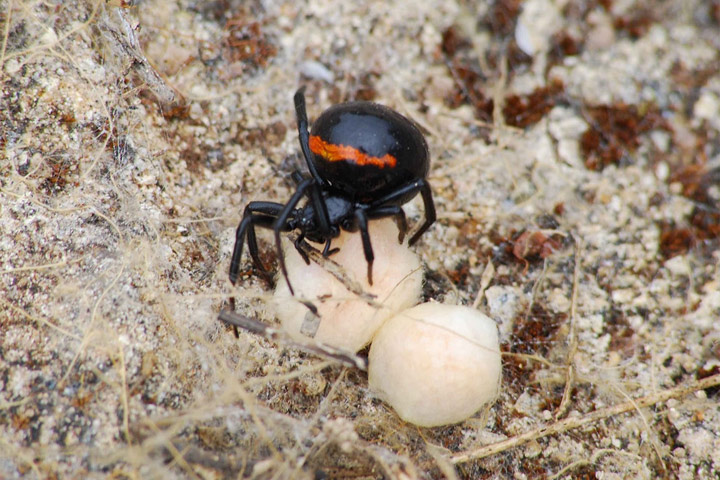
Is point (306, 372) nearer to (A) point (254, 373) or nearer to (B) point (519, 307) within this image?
(A) point (254, 373)

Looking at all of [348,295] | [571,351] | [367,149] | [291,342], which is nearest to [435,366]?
[348,295]

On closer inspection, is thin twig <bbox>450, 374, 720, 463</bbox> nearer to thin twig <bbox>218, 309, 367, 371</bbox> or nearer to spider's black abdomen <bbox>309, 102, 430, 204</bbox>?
thin twig <bbox>218, 309, 367, 371</bbox>

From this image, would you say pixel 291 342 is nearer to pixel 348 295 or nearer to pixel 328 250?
pixel 348 295

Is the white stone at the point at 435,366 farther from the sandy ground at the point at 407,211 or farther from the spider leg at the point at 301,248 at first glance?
the spider leg at the point at 301,248

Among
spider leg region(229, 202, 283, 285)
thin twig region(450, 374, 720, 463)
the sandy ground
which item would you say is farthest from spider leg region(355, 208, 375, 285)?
thin twig region(450, 374, 720, 463)

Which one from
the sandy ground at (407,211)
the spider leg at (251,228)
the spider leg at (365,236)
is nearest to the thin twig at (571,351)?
the sandy ground at (407,211)
